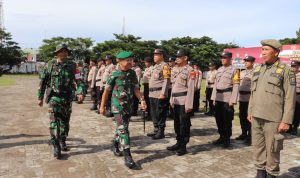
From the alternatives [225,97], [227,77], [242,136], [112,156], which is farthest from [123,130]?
[242,136]

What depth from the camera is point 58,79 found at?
506 centimetres

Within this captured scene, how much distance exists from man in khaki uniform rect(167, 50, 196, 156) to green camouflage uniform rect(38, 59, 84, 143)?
2.12 meters

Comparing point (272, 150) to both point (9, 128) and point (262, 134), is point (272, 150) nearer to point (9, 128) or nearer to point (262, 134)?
point (262, 134)

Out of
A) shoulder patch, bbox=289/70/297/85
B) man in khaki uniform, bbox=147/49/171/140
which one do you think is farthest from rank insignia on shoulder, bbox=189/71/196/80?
shoulder patch, bbox=289/70/297/85

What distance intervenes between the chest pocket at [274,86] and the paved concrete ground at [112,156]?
1507 mm

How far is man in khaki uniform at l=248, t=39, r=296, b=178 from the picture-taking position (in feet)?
12.1

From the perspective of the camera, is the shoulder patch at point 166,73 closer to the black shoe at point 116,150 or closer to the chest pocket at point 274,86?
the black shoe at point 116,150

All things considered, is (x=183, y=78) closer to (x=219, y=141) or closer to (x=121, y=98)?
(x=121, y=98)

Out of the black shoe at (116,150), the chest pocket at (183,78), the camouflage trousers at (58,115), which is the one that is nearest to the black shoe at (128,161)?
the black shoe at (116,150)

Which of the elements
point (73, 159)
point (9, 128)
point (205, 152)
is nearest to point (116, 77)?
point (73, 159)

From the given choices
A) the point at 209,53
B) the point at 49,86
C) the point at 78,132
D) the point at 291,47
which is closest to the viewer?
the point at 49,86

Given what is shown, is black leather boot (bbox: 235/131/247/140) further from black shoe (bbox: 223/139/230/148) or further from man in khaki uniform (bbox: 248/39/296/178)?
man in khaki uniform (bbox: 248/39/296/178)

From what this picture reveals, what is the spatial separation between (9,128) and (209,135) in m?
5.44

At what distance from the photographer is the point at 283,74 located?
12.3ft
